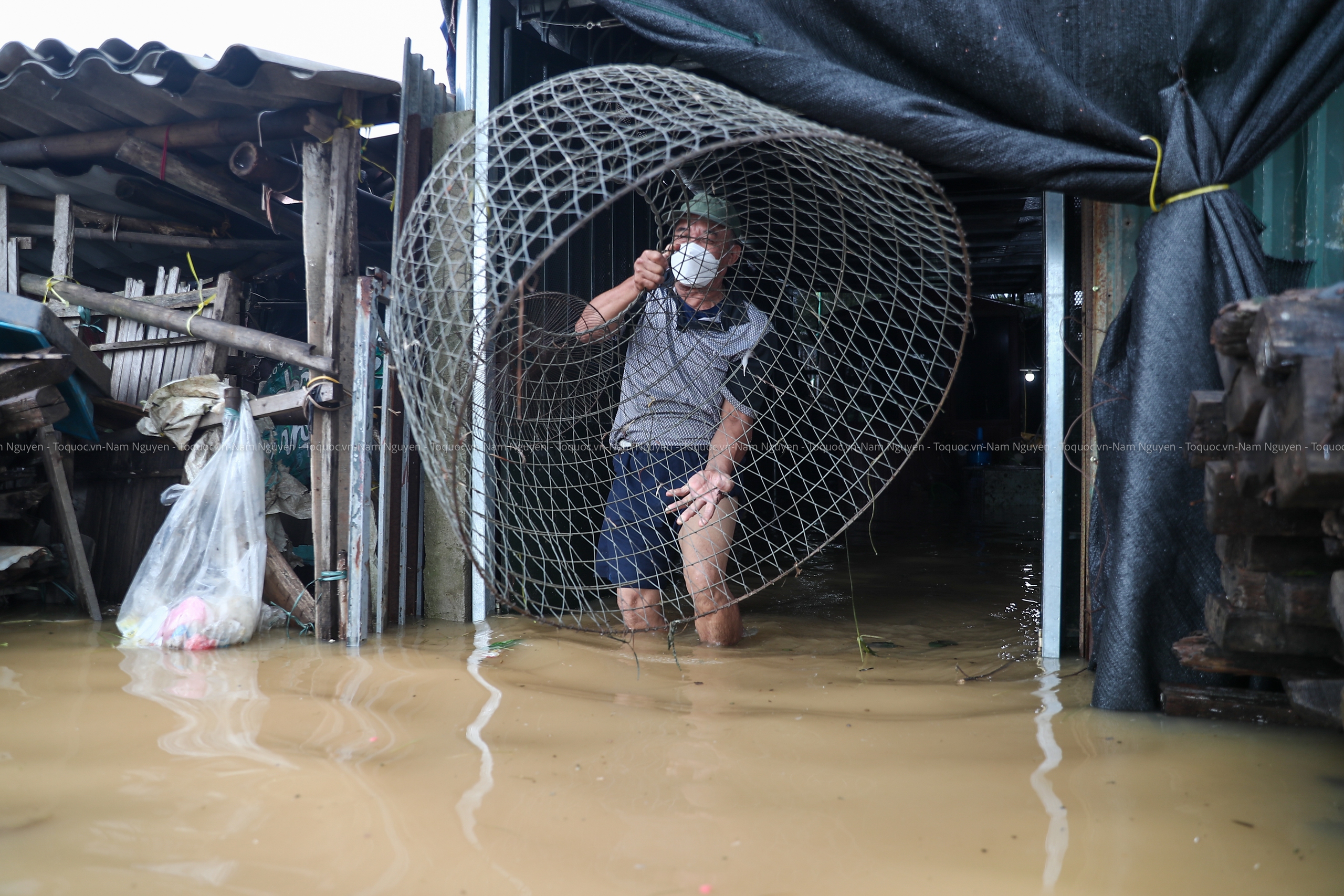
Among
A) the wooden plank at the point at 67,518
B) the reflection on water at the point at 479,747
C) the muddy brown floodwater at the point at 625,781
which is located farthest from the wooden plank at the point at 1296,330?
the wooden plank at the point at 67,518

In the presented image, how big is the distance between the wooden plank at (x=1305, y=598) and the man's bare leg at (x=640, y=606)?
187cm

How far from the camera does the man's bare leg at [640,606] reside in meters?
3.08

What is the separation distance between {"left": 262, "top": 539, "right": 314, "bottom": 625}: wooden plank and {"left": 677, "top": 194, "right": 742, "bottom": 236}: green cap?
199 centimetres

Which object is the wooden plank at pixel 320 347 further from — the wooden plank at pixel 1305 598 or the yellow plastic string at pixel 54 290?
the wooden plank at pixel 1305 598

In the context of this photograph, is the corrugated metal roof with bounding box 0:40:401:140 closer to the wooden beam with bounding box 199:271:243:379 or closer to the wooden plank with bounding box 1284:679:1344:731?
the wooden beam with bounding box 199:271:243:379

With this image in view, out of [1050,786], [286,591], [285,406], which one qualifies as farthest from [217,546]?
[1050,786]

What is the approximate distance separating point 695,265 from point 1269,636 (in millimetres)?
1951

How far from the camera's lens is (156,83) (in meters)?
3.14

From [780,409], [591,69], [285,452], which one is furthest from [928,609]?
[285,452]

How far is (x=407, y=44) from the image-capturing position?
10.4 ft

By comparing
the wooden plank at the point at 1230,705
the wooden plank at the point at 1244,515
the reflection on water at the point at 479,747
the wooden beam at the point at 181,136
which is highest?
the wooden beam at the point at 181,136

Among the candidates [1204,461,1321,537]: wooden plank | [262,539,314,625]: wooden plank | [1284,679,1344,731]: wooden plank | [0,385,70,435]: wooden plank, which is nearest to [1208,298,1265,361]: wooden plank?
[1204,461,1321,537]: wooden plank

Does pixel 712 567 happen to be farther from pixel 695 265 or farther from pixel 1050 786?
pixel 1050 786

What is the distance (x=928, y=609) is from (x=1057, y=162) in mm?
2136
